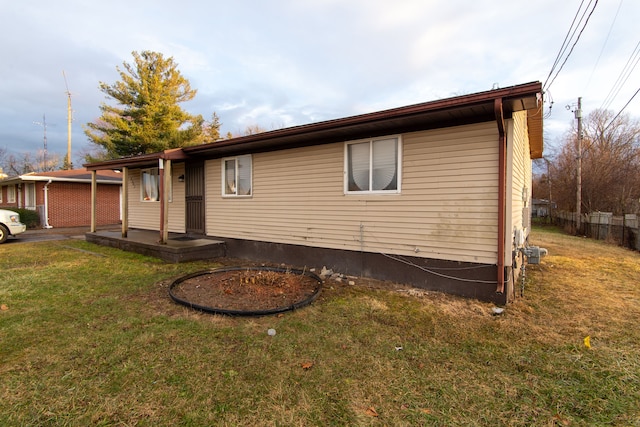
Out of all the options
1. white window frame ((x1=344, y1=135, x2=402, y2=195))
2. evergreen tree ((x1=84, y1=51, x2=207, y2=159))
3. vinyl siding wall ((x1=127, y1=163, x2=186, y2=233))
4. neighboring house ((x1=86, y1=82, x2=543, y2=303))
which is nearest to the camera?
neighboring house ((x1=86, y1=82, x2=543, y2=303))

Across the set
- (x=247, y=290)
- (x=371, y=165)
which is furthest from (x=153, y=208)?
(x=371, y=165)

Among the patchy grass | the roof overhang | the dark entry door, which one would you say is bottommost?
the patchy grass

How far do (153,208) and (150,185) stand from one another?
0.82m

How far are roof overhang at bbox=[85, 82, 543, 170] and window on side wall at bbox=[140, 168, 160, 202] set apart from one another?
261 cm

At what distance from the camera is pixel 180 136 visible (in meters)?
20.8

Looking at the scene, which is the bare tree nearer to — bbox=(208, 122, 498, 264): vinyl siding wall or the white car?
bbox=(208, 122, 498, 264): vinyl siding wall

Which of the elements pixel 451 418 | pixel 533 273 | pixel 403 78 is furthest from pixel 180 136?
pixel 451 418

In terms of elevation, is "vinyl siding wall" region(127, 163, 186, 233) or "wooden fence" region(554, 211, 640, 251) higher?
"vinyl siding wall" region(127, 163, 186, 233)

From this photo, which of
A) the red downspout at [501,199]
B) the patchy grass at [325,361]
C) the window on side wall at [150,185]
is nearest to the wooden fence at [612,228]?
the patchy grass at [325,361]

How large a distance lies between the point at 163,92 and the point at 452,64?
18150 mm

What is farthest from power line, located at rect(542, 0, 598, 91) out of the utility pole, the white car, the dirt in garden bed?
the white car

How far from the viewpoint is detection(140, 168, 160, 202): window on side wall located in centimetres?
1024

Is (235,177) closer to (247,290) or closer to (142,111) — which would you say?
(247,290)

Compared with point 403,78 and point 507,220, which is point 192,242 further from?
point 403,78
